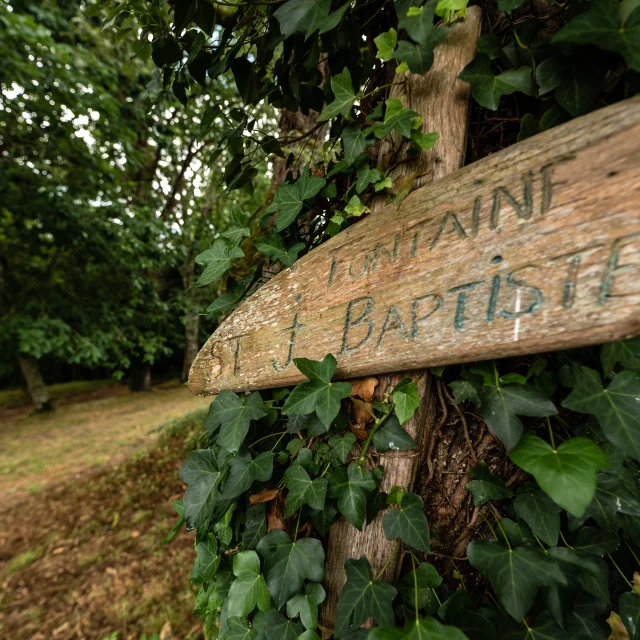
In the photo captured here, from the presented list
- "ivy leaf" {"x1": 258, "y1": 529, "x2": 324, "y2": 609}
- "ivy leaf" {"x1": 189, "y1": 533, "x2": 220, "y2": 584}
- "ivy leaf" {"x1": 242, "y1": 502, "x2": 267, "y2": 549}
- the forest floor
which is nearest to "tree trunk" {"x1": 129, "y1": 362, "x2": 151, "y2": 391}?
the forest floor

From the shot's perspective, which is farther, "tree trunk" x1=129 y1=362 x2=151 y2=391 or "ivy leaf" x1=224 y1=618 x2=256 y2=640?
"tree trunk" x1=129 y1=362 x2=151 y2=391

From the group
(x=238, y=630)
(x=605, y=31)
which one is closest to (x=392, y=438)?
(x=238, y=630)

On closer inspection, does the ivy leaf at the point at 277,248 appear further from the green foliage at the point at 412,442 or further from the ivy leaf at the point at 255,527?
the ivy leaf at the point at 255,527

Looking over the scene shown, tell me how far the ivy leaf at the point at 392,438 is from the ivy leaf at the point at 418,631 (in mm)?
286

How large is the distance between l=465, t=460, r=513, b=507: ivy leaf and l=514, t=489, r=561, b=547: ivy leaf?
31mm

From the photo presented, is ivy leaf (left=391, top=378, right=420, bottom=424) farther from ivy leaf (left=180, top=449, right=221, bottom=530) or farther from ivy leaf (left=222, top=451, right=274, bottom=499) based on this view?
ivy leaf (left=180, top=449, right=221, bottom=530)

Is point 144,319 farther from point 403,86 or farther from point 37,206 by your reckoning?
point 403,86

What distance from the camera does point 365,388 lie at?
2.47 feet

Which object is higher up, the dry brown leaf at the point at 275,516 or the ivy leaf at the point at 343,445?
the ivy leaf at the point at 343,445

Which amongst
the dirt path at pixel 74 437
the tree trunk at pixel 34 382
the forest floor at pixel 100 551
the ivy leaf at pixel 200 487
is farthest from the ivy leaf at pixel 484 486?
the tree trunk at pixel 34 382

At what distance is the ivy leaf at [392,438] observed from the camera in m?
0.70

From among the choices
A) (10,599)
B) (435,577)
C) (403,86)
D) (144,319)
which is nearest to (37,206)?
(144,319)

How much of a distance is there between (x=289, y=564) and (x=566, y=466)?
23.9 inches

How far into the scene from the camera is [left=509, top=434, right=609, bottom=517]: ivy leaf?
52cm
